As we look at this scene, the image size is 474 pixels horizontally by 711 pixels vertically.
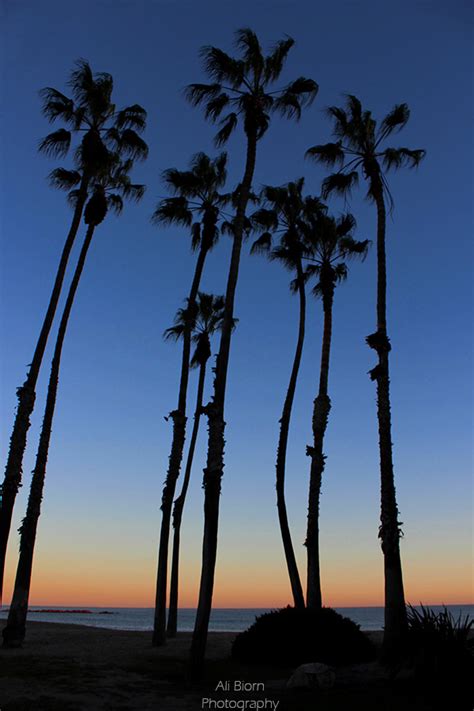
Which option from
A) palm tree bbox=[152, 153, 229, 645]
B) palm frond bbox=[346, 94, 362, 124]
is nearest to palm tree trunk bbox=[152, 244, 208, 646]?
palm tree bbox=[152, 153, 229, 645]

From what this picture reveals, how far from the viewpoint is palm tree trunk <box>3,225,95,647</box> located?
18.9m

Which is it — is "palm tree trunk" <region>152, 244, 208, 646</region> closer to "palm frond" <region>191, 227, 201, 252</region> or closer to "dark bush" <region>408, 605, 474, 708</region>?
"palm frond" <region>191, 227, 201, 252</region>

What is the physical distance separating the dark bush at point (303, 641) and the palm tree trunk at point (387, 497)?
47.4 inches

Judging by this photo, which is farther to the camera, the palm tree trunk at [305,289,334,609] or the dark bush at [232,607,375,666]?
the palm tree trunk at [305,289,334,609]

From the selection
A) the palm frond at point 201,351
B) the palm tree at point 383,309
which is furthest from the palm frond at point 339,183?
the palm frond at point 201,351

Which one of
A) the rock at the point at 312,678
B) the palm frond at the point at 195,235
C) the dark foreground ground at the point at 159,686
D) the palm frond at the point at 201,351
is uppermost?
the palm frond at the point at 195,235

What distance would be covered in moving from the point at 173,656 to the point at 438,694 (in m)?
9.22

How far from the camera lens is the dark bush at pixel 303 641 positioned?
15781mm

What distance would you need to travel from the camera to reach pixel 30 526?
19.6 metres

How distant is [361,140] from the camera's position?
2258cm

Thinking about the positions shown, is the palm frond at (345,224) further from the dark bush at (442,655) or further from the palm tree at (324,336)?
the dark bush at (442,655)

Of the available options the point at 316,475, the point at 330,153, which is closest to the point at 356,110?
the point at 330,153

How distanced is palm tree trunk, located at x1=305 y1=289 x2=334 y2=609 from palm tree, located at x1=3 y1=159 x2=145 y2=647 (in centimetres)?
1015

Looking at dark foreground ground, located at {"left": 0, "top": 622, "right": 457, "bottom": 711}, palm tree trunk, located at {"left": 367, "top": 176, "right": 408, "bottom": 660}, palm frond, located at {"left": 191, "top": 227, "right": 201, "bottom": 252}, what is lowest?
dark foreground ground, located at {"left": 0, "top": 622, "right": 457, "bottom": 711}
